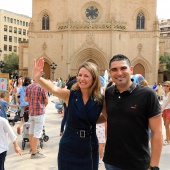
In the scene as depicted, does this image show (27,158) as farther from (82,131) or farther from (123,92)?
(123,92)

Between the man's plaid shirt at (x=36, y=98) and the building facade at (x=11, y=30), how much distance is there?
6555 cm

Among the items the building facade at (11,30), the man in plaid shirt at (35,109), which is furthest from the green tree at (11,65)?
the man in plaid shirt at (35,109)

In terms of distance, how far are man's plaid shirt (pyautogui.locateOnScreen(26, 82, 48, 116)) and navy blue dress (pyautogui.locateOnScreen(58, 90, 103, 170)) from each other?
350 centimetres

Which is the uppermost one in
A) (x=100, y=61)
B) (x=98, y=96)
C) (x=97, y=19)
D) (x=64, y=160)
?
(x=97, y=19)

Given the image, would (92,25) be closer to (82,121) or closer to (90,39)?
(90,39)

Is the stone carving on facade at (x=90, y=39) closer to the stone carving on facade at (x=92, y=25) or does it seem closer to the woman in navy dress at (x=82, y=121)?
the stone carving on facade at (x=92, y=25)

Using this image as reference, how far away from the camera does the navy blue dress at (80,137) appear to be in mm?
3424

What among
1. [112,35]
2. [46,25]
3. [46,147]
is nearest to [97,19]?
[112,35]

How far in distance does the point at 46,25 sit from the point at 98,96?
3519 cm

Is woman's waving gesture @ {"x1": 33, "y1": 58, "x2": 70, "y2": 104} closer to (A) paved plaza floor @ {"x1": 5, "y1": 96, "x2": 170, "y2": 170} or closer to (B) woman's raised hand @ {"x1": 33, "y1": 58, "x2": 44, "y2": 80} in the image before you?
(B) woman's raised hand @ {"x1": 33, "y1": 58, "x2": 44, "y2": 80}

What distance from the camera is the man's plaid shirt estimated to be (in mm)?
6934

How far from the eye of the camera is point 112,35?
1371 inches

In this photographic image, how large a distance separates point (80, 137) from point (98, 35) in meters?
32.8

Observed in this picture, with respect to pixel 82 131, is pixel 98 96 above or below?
above
